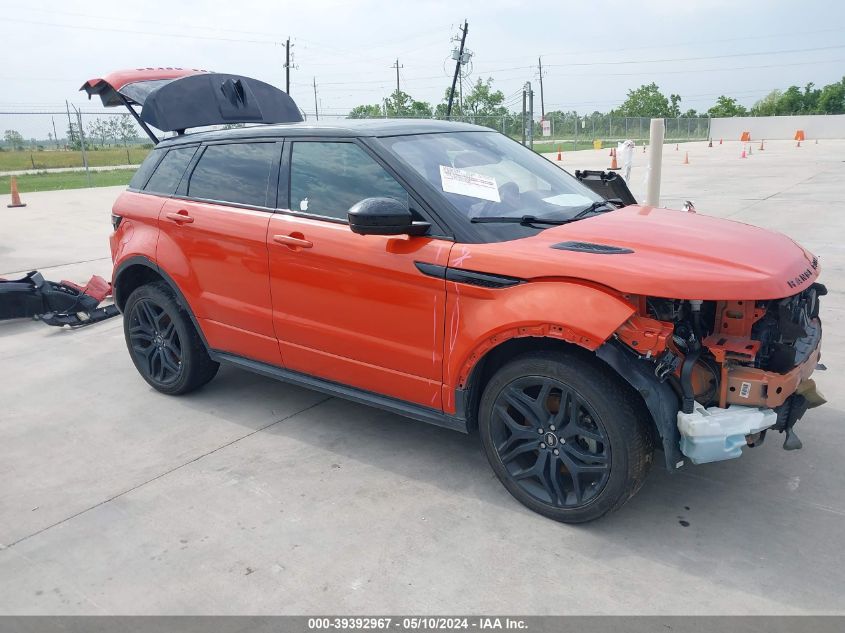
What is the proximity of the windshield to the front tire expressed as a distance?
69cm

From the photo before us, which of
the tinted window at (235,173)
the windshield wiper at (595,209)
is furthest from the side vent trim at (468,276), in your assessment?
the tinted window at (235,173)

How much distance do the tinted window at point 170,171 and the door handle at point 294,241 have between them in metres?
1.21

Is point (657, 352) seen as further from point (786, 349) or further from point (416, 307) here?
point (416, 307)

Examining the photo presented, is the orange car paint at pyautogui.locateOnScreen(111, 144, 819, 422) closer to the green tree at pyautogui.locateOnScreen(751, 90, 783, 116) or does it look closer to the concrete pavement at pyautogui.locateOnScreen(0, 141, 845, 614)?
the concrete pavement at pyautogui.locateOnScreen(0, 141, 845, 614)

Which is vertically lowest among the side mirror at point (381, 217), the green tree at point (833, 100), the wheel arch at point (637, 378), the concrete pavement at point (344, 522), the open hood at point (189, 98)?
the concrete pavement at point (344, 522)

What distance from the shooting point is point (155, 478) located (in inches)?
140

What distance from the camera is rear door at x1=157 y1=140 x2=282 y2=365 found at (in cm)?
387

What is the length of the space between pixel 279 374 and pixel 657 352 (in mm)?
2233

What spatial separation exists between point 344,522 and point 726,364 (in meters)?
1.80

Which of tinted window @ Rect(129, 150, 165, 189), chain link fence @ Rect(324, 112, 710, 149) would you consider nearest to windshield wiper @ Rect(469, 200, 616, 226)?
tinted window @ Rect(129, 150, 165, 189)

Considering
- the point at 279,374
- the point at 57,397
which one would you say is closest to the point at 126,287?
the point at 57,397

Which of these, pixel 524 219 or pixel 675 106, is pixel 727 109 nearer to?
pixel 675 106

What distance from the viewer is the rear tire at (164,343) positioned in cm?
445

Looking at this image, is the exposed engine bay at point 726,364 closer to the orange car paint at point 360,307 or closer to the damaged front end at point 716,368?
the damaged front end at point 716,368
